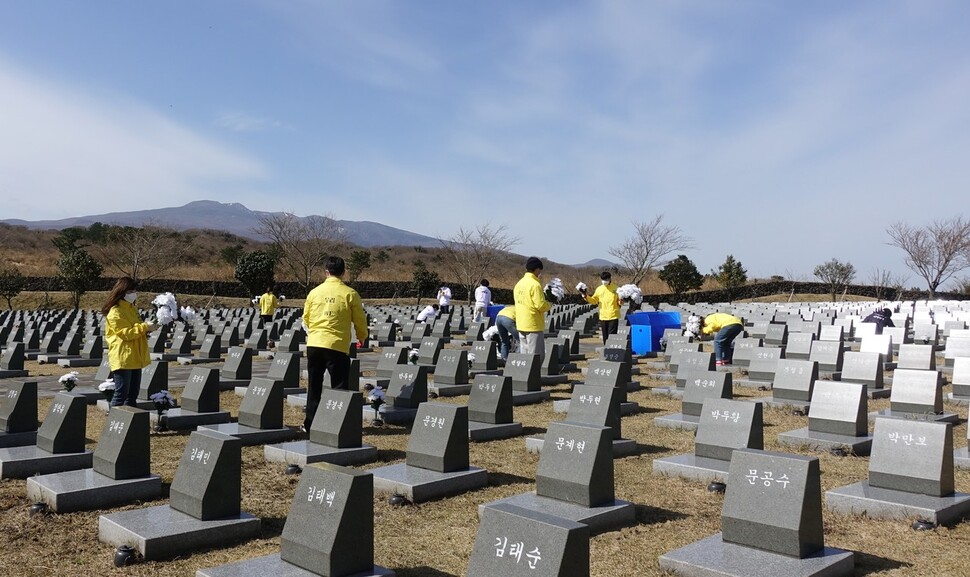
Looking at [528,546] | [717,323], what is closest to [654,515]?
[528,546]

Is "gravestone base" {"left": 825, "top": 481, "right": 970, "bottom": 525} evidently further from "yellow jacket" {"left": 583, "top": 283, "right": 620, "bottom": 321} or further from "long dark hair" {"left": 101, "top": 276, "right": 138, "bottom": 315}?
"yellow jacket" {"left": 583, "top": 283, "right": 620, "bottom": 321}

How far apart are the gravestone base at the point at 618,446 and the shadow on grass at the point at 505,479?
0.86 metres

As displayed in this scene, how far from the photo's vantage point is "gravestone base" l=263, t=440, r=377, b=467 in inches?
265

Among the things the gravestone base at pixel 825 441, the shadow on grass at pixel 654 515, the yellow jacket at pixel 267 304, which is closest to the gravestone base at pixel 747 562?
the shadow on grass at pixel 654 515

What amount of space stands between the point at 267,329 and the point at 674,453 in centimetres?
1449

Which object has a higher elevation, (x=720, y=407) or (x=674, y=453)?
(x=720, y=407)

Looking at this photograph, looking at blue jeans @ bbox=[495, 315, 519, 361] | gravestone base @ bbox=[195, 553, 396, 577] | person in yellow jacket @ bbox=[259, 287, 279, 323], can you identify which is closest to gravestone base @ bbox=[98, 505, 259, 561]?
gravestone base @ bbox=[195, 553, 396, 577]

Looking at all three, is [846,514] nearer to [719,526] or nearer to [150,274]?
[719,526]

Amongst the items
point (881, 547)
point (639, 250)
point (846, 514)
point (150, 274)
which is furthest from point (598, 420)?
point (150, 274)

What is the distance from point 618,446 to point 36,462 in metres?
Result: 5.29

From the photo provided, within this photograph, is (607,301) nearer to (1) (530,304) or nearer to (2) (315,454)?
(1) (530,304)

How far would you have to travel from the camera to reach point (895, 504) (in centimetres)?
518

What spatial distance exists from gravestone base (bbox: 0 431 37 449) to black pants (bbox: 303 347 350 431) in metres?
2.66

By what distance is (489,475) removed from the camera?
258 inches
